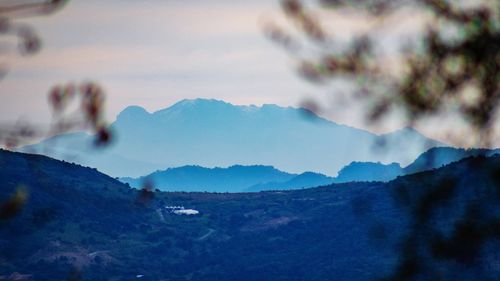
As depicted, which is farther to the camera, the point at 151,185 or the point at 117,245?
the point at 117,245

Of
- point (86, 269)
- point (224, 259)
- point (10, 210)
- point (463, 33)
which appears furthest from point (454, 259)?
point (224, 259)

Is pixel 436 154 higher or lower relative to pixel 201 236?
lower

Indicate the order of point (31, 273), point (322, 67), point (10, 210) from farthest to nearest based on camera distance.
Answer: point (31, 273), point (322, 67), point (10, 210)

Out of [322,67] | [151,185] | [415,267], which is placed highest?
[322,67]

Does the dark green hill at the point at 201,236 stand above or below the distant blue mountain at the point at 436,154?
above

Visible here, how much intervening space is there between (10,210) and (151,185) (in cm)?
193

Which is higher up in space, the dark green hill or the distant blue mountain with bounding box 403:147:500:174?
the dark green hill

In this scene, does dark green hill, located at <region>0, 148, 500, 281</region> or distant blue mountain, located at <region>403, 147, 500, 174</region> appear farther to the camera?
dark green hill, located at <region>0, 148, 500, 281</region>

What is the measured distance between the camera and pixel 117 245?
8681 cm

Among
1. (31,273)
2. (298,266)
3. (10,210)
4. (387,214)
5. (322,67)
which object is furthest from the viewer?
(387,214)

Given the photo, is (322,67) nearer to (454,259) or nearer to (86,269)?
(454,259)

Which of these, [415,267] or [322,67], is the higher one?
[322,67]

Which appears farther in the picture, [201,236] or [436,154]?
[201,236]

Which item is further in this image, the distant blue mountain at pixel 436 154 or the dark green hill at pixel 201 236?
the dark green hill at pixel 201 236
